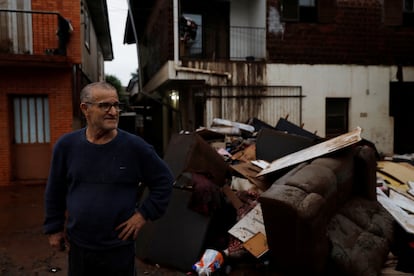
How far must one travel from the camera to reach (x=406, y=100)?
11758 mm

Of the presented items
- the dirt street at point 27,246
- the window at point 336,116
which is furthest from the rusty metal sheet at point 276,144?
the window at point 336,116

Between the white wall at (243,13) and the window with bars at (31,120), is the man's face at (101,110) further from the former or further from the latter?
the white wall at (243,13)

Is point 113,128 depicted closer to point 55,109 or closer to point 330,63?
point 55,109

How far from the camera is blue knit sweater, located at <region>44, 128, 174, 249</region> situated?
222 centimetres

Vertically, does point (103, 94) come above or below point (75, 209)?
above

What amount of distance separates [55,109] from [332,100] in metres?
8.28

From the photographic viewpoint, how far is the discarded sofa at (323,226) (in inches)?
130

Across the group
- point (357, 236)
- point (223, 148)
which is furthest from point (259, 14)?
point (357, 236)

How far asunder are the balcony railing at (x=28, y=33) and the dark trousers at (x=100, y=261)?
26.0ft

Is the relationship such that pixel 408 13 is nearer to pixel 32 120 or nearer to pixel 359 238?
pixel 359 238

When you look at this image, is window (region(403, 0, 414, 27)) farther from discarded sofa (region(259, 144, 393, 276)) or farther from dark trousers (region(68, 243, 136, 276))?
dark trousers (region(68, 243, 136, 276))

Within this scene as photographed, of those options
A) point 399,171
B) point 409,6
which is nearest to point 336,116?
point 409,6

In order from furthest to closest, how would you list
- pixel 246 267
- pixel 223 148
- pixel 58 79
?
pixel 58 79 < pixel 223 148 < pixel 246 267

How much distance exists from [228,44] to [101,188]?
34.3 feet
